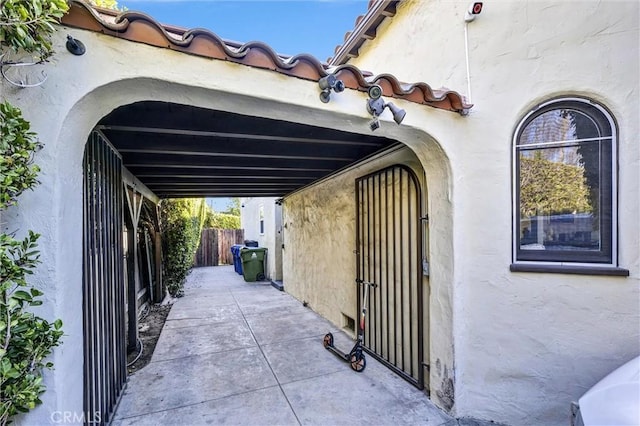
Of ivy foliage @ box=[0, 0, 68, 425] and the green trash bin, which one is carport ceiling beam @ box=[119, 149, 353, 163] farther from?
the green trash bin

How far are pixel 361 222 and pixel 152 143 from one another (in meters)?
3.16

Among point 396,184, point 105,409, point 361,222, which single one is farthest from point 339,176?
point 105,409

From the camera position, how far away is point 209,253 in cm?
1773

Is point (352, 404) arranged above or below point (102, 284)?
below

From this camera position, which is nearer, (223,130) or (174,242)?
(223,130)

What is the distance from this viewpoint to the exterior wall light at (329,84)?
2527 mm

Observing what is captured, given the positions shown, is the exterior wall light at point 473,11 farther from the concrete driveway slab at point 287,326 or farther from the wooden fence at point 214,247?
the wooden fence at point 214,247

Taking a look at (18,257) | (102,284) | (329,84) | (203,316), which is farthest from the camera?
(203,316)

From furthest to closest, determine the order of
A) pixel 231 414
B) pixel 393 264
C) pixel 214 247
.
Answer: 1. pixel 214 247
2. pixel 393 264
3. pixel 231 414

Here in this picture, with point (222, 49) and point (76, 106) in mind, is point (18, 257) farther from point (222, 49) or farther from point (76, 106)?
point (222, 49)

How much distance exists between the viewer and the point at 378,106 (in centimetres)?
276

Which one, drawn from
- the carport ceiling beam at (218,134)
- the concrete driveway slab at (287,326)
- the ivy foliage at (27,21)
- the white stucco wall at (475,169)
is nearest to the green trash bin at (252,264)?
the concrete driveway slab at (287,326)

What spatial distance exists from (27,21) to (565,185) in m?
3.97

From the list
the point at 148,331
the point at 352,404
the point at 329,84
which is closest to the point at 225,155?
the point at 329,84
